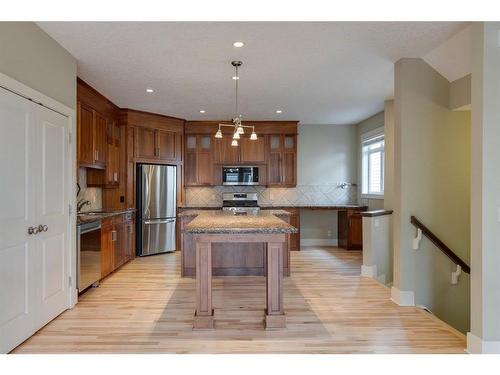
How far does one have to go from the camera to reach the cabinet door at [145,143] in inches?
238

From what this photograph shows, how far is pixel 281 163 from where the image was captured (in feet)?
22.7

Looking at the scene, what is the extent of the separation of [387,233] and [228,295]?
2.43 meters

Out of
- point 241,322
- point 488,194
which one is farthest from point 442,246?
point 241,322

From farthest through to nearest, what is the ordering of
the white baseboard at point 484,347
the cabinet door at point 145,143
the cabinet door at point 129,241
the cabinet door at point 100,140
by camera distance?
the cabinet door at point 145,143 → the cabinet door at point 129,241 → the cabinet door at point 100,140 → the white baseboard at point 484,347

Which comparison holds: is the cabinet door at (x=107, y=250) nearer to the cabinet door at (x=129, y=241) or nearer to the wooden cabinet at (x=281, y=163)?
the cabinet door at (x=129, y=241)

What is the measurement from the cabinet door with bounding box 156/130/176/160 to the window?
3758 mm

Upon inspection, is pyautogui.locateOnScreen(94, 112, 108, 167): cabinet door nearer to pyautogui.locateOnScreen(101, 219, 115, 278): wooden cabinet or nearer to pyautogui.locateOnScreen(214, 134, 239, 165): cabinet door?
pyautogui.locateOnScreen(101, 219, 115, 278): wooden cabinet

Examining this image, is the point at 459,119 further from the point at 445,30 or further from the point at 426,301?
the point at 426,301

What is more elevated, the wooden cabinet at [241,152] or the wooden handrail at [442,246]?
the wooden cabinet at [241,152]

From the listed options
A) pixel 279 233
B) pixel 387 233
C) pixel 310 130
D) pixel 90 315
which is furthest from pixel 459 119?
pixel 90 315

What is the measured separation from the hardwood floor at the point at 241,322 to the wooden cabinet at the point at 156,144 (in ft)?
7.74

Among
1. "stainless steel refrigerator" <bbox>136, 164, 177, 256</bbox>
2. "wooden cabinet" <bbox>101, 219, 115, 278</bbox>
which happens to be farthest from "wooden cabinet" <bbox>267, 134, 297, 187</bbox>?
"wooden cabinet" <bbox>101, 219, 115, 278</bbox>

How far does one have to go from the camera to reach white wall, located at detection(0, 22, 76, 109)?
254 cm

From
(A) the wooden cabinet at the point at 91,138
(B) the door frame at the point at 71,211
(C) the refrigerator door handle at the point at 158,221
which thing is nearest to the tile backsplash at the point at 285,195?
(C) the refrigerator door handle at the point at 158,221
